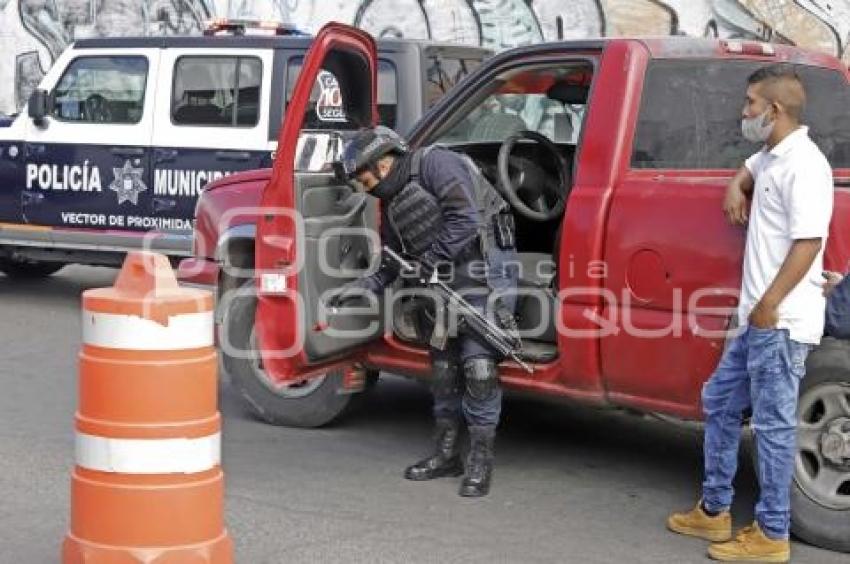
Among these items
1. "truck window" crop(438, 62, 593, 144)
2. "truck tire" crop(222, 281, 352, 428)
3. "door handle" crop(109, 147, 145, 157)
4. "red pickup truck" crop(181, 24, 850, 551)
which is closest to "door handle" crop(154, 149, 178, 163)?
"door handle" crop(109, 147, 145, 157)

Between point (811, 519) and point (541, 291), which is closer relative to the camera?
point (811, 519)

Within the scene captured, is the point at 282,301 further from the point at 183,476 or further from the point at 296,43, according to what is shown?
the point at 296,43

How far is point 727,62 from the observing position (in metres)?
6.00

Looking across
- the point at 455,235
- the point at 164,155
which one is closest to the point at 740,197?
the point at 455,235

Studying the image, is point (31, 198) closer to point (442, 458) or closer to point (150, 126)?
point (150, 126)

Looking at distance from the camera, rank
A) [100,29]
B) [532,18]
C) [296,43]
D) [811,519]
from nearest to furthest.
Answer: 1. [811,519]
2. [296,43]
3. [532,18]
4. [100,29]

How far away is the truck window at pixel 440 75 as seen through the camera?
949cm

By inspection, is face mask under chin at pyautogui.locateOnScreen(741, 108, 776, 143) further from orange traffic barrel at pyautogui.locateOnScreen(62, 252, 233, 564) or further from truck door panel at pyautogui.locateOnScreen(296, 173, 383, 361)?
orange traffic barrel at pyautogui.locateOnScreen(62, 252, 233, 564)

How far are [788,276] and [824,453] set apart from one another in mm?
861

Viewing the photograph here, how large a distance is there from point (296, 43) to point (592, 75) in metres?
4.43

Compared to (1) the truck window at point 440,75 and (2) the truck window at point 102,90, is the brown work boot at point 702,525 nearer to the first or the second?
(1) the truck window at point 440,75

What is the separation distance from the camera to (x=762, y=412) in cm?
491

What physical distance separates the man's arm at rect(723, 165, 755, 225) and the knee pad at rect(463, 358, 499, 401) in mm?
1286

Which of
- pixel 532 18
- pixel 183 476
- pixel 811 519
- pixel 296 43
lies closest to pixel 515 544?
pixel 811 519
